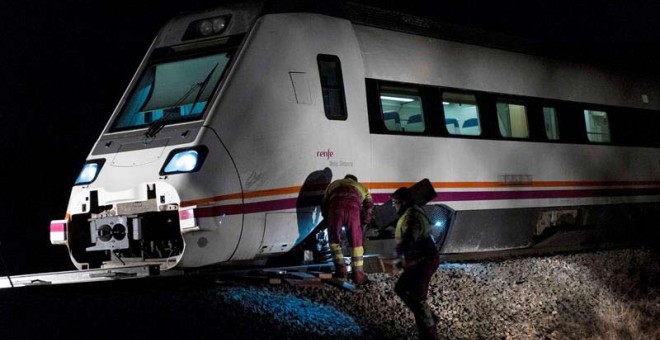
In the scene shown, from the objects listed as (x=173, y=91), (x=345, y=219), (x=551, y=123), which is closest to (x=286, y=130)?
(x=345, y=219)

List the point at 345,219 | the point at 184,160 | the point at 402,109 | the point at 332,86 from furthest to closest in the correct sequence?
the point at 402,109, the point at 332,86, the point at 345,219, the point at 184,160

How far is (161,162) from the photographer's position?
9.65 m

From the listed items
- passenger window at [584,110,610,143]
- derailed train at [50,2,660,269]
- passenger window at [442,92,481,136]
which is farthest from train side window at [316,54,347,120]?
passenger window at [584,110,610,143]

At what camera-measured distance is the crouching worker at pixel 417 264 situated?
8.94 m

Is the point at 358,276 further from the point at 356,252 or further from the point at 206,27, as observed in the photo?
the point at 206,27

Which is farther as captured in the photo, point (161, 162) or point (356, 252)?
point (356, 252)

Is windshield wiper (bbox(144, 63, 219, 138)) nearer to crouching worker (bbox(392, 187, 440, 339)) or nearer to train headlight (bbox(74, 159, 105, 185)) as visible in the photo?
train headlight (bbox(74, 159, 105, 185))

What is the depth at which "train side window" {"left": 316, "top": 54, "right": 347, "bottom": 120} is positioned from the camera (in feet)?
35.1

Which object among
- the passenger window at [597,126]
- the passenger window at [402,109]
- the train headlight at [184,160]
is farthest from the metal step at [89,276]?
the passenger window at [597,126]

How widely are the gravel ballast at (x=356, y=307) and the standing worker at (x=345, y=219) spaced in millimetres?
296

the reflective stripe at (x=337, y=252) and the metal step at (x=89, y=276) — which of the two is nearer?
the metal step at (x=89, y=276)

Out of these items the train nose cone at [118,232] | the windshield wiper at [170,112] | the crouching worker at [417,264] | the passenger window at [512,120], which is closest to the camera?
the crouching worker at [417,264]

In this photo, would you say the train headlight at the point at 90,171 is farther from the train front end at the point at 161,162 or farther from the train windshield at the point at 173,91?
the train windshield at the point at 173,91

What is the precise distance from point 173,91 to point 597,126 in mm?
8263
